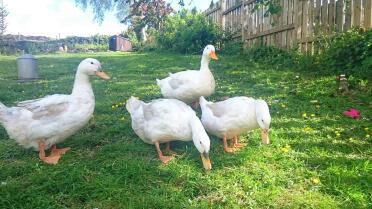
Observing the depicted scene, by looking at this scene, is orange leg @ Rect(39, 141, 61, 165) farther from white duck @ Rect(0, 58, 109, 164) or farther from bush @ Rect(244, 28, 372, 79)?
bush @ Rect(244, 28, 372, 79)

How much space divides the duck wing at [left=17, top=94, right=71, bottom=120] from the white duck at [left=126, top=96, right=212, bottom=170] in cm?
75

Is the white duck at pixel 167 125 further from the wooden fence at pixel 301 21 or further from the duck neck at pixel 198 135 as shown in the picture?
the wooden fence at pixel 301 21

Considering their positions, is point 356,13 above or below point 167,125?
above

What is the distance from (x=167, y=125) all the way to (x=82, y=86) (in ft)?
3.33

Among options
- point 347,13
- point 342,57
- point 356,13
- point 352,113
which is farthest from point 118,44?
point 352,113

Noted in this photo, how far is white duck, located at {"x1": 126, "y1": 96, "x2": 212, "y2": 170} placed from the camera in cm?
350

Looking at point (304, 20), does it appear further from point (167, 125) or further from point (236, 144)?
point (167, 125)

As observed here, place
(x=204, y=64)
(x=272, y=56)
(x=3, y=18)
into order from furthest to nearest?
(x=3, y=18) < (x=272, y=56) < (x=204, y=64)

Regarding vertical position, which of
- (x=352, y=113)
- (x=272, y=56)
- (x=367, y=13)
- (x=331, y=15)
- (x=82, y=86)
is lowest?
(x=352, y=113)

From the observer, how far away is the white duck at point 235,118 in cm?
367

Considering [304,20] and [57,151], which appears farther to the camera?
[304,20]

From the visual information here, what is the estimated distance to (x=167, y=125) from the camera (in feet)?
12.0

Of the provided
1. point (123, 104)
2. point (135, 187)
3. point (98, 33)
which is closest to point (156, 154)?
point (135, 187)

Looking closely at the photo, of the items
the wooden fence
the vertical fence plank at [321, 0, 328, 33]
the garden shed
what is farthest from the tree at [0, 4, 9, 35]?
the vertical fence plank at [321, 0, 328, 33]
